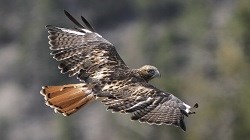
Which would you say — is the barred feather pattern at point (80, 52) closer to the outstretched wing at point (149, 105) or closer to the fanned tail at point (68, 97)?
the fanned tail at point (68, 97)

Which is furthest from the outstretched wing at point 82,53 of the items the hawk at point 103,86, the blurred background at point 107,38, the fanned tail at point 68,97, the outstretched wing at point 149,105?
the blurred background at point 107,38

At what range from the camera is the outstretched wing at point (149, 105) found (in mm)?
9772

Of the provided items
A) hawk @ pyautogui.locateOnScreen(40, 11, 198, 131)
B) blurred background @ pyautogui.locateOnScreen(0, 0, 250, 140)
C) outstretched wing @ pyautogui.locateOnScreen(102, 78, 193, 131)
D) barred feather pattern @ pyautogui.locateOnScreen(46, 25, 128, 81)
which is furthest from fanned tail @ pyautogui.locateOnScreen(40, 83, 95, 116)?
blurred background @ pyautogui.locateOnScreen(0, 0, 250, 140)

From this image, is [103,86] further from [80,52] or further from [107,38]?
[107,38]

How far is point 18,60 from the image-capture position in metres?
60.9

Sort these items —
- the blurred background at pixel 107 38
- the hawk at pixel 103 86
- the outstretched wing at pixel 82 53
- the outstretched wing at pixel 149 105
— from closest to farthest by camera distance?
the outstretched wing at pixel 149 105
the hawk at pixel 103 86
the outstretched wing at pixel 82 53
the blurred background at pixel 107 38

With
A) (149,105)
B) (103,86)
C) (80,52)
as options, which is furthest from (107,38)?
(149,105)

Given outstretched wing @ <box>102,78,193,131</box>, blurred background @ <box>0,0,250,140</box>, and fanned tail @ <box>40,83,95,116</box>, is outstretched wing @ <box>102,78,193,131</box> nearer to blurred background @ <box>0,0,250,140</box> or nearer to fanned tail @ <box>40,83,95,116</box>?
fanned tail @ <box>40,83,95,116</box>

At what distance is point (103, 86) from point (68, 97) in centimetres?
45

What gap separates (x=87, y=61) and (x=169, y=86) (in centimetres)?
1452

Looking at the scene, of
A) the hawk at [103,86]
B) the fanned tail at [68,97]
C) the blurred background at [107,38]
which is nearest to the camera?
the hawk at [103,86]

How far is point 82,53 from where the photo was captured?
1195 centimetres

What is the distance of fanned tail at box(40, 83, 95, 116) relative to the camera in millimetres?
10547

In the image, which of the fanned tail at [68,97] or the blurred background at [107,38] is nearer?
the fanned tail at [68,97]
